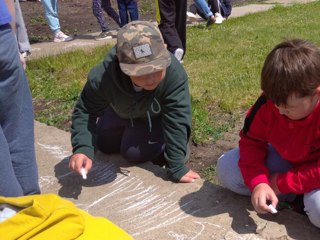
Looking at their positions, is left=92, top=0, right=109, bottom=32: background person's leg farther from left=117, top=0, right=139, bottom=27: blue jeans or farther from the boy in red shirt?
the boy in red shirt

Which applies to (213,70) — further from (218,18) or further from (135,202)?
(218,18)

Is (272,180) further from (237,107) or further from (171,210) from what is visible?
(237,107)

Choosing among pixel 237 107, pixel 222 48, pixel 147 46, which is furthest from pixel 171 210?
pixel 222 48

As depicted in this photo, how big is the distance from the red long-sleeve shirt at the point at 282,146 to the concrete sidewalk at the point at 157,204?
16cm

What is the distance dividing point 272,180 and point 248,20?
5844mm

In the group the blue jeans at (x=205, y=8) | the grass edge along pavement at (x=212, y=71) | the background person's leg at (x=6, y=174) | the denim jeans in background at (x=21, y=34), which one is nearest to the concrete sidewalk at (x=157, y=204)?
the background person's leg at (x=6, y=174)

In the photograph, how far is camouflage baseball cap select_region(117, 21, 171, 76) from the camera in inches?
95.1

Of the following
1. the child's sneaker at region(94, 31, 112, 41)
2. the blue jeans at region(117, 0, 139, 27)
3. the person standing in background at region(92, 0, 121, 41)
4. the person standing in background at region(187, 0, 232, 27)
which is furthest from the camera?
the person standing in background at region(187, 0, 232, 27)

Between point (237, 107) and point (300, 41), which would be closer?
point (300, 41)

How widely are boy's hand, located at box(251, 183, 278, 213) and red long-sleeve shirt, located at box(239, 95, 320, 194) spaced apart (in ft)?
0.17

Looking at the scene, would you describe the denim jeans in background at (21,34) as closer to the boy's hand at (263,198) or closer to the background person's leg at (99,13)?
the background person's leg at (99,13)

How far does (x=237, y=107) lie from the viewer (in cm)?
381

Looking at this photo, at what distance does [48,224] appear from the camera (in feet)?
4.40

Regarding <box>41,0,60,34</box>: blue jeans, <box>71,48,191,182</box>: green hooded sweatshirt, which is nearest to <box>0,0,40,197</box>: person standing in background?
<box>71,48,191,182</box>: green hooded sweatshirt
